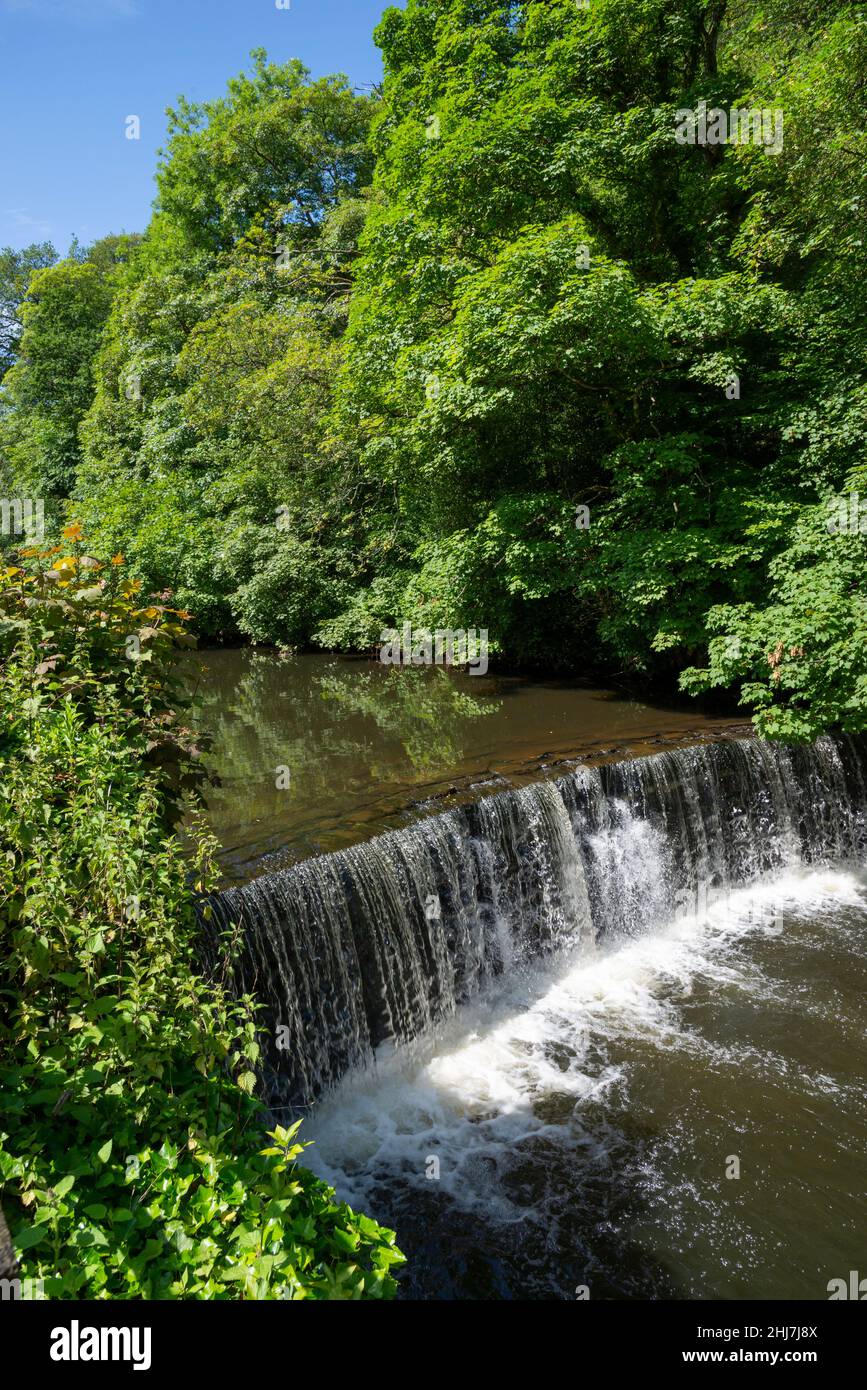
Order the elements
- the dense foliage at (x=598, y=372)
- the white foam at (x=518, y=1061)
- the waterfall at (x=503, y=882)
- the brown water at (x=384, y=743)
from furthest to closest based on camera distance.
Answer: the dense foliage at (x=598, y=372)
the brown water at (x=384, y=743)
the waterfall at (x=503, y=882)
the white foam at (x=518, y=1061)

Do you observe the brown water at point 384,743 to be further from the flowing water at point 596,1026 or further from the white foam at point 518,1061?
the white foam at point 518,1061

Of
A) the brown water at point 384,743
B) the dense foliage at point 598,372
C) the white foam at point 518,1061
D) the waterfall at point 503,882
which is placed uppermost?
the dense foliage at point 598,372

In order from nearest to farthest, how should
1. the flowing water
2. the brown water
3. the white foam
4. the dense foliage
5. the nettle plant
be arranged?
the nettle plant → the flowing water → the white foam → the brown water → the dense foliage

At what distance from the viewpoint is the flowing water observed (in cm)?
454

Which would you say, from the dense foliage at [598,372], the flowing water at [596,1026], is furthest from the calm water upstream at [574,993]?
the dense foliage at [598,372]

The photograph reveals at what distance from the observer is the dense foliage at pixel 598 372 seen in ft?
33.1

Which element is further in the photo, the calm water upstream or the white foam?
the white foam

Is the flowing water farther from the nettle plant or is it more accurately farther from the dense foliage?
the nettle plant

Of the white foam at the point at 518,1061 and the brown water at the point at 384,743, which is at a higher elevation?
the brown water at the point at 384,743

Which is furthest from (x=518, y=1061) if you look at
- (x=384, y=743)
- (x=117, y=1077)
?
(x=384, y=743)

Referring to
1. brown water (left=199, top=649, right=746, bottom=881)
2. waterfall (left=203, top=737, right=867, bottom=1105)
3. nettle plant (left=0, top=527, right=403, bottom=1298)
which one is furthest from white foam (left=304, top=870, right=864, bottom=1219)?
nettle plant (left=0, top=527, right=403, bottom=1298)

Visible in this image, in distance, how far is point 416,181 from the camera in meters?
14.2

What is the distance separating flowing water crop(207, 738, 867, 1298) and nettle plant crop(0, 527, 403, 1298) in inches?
86.8

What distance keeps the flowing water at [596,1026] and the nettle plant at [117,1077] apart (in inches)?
86.8
